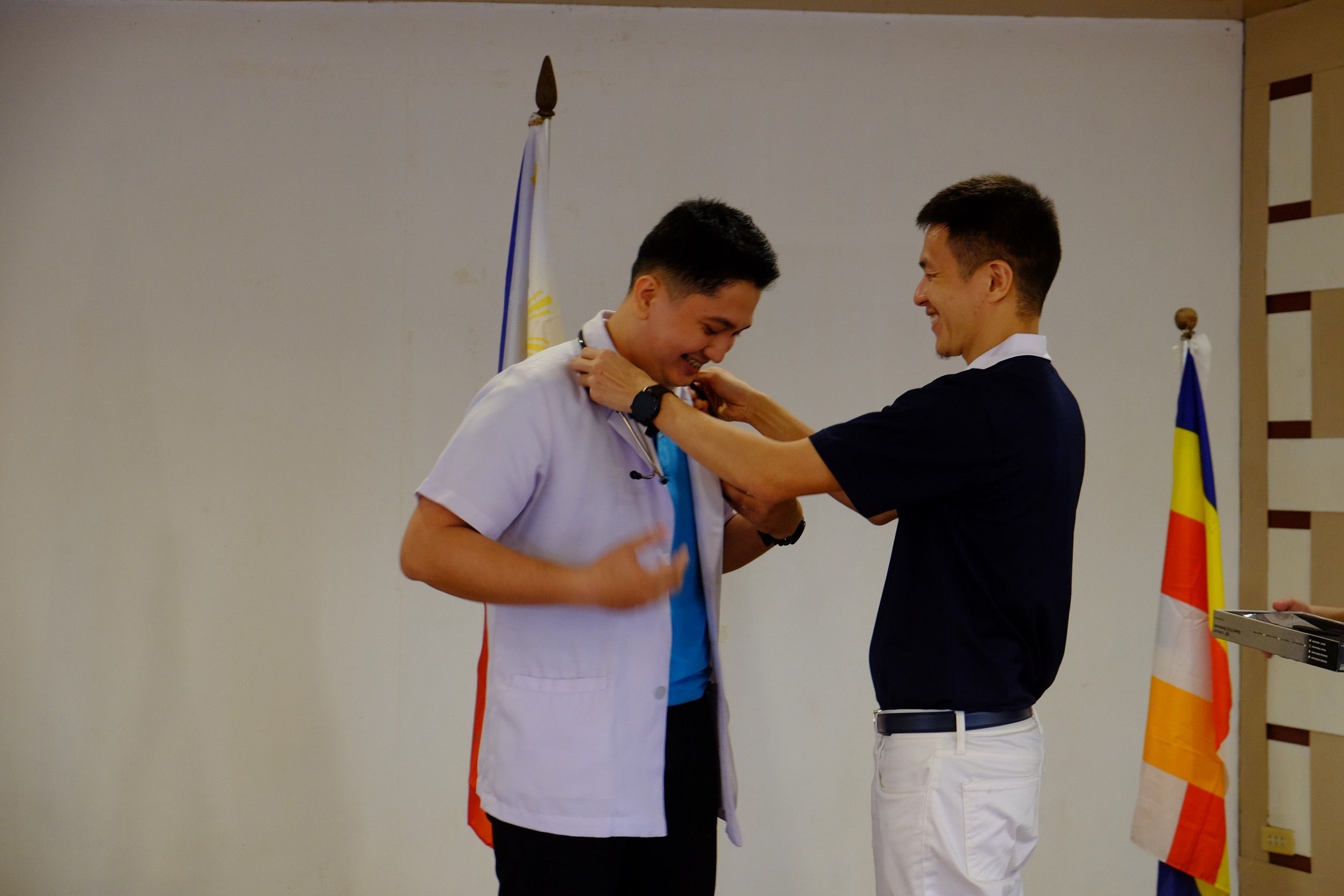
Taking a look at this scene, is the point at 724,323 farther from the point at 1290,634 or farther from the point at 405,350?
the point at 405,350

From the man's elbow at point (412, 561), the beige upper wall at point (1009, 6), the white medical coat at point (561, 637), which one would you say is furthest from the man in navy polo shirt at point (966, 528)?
the beige upper wall at point (1009, 6)

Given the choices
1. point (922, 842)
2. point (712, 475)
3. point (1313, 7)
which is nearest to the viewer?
point (922, 842)

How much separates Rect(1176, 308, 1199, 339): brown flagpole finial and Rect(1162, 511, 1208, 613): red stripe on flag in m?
0.47

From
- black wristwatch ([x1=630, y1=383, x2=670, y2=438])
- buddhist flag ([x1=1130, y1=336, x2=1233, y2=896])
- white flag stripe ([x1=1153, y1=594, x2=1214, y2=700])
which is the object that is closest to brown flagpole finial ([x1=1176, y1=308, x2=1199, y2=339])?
buddhist flag ([x1=1130, y1=336, x2=1233, y2=896])

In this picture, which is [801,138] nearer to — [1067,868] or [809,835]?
[809,835]

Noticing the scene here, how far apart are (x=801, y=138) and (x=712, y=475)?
1.79 metres

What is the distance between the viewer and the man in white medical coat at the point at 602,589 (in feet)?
4.85

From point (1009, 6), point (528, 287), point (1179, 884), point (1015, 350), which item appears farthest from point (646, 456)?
point (1009, 6)

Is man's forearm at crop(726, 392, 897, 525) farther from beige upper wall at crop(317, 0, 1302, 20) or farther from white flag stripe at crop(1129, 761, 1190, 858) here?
beige upper wall at crop(317, 0, 1302, 20)

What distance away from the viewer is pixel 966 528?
161 centimetres

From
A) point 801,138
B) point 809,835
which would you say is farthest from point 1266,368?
point 809,835

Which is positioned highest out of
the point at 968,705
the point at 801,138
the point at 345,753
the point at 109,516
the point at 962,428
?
the point at 801,138

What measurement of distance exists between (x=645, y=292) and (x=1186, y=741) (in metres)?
1.79

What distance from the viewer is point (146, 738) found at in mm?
3115
